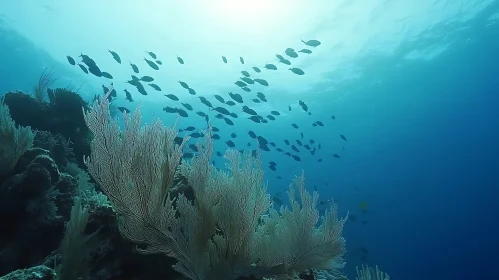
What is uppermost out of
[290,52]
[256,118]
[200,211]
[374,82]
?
[374,82]

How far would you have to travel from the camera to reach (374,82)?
41.4m

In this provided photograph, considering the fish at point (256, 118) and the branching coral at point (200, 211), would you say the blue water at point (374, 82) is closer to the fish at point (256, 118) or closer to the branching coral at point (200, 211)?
the fish at point (256, 118)

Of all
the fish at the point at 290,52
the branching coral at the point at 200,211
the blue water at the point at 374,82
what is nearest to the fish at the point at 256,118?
the fish at the point at 290,52

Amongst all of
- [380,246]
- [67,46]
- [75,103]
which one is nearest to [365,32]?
[75,103]

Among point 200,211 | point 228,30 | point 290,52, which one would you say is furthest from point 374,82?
point 200,211

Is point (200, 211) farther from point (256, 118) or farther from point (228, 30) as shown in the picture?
point (228, 30)

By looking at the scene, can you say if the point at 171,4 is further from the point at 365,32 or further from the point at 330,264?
the point at 330,264

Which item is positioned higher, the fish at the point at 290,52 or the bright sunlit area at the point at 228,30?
the bright sunlit area at the point at 228,30

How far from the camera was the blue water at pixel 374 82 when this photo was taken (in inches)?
1127

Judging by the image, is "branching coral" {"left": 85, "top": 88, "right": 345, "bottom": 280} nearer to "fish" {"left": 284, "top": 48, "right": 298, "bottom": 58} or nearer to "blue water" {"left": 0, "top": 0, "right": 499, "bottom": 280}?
"fish" {"left": 284, "top": 48, "right": 298, "bottom": 58}

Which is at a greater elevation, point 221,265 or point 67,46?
point 67,46

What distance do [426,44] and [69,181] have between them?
36444mm

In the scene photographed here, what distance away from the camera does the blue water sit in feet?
93.9

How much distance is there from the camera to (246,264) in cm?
386
